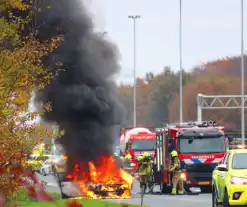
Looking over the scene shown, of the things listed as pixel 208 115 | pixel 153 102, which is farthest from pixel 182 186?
pixel 153 102

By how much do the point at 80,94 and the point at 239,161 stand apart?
12.3 meters

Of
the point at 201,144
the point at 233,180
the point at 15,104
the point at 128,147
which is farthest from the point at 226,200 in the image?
the point at 128,147

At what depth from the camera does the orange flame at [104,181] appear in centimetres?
2617

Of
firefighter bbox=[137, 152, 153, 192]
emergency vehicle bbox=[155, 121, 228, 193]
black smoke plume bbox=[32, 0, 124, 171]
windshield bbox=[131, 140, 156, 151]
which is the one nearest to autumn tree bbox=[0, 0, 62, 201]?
black smoke plume bbox=[32, 0, 124, 171]

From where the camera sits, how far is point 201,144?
108 ft

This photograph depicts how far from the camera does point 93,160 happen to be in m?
28.2

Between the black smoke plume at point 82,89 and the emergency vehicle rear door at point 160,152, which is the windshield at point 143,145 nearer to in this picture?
the emergency vehicle rear door at point 160,152

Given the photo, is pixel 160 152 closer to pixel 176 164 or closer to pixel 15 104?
pixel 176 164

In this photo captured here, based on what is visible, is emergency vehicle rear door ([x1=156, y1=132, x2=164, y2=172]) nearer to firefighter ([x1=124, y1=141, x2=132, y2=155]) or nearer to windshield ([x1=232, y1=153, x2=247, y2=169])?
windshield ([x1=232, y1=153, x2=247, y2=169])

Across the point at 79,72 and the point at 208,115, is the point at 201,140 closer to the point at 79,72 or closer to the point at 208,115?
the point at 79,72

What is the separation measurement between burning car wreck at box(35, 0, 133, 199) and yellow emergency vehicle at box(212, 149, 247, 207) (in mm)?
8434

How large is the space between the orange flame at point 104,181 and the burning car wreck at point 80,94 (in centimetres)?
4

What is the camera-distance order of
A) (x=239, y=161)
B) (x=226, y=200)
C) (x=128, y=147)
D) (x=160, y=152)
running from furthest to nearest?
(x=128, y=147) → (x=160, y=152) → (x=239, y=161) → (x=226, y=200)

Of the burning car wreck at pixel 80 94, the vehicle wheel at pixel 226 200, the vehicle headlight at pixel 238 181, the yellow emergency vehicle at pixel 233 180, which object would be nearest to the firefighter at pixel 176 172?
the burning car wreck at pixel 80 94
